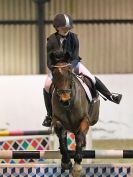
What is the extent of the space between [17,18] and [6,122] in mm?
2810

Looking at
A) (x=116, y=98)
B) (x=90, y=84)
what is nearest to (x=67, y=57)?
(x=90, y=84)

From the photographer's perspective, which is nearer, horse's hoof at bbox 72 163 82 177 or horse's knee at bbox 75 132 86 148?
horse's hoof at bbox 72 163 82 177

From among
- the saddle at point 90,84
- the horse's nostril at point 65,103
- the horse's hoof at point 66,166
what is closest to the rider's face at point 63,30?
the saddle at point 90,84

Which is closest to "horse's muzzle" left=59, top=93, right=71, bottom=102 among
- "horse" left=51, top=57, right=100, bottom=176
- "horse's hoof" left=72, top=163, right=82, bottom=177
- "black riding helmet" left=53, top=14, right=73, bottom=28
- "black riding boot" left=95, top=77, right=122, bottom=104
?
"horse" left=51, top=57, right=100, bottom=176

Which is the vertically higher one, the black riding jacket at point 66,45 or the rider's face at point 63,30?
the rider's face at point 63,30

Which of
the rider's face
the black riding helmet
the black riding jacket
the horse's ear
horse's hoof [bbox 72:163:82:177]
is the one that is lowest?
horse's hoof [bbox 72:163:82:177]

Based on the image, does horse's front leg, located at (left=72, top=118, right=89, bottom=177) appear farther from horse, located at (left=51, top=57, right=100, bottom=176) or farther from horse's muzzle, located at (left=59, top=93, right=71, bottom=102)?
horse's muzzle, located at (left=59, top=93, right=71, bottom=102)

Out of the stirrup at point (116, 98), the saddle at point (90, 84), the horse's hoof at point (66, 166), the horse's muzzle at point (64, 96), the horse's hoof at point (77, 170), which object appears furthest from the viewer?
the stirrup at point (116, 98)

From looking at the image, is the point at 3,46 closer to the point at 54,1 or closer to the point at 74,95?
the point at 54,1

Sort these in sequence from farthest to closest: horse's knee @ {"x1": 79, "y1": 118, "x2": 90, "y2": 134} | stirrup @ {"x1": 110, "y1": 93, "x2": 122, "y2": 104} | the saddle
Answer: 1. stirrup @ {"x1": 110, "y1": 93, "x2": 122, "y2": 104}
2. the saddle
3. horse's knee @ {"x1": 79, "y1": 118, "x2": 90, "y2": 134}

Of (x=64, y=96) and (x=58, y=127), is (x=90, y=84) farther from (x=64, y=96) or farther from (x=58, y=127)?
(x=64, y=96)

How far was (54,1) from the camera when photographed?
13766 millimetres

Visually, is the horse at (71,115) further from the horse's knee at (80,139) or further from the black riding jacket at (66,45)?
the black riding jacket at (66,45)

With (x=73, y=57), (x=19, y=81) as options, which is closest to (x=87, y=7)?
(x=19, y=81)
